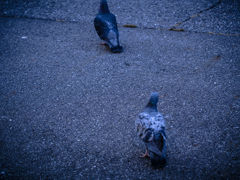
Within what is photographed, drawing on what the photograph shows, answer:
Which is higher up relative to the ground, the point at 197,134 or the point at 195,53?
the point at 195,53

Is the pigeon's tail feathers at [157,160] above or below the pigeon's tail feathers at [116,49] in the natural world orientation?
below

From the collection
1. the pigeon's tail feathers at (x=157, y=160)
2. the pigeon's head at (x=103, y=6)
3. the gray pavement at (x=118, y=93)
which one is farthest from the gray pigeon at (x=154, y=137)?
the pigeon's head at (x=103, y=6)

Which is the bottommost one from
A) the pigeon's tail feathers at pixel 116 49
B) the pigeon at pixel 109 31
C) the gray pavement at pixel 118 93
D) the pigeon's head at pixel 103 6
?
the gray pavement at pixel 118 93

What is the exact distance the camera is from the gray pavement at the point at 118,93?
249 cm

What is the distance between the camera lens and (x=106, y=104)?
342cm

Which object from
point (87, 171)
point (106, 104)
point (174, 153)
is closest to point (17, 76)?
point (106, 104)

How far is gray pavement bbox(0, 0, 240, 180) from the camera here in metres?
2.49

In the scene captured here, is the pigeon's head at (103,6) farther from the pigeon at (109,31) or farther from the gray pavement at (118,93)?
the gray pavement at (118,93)

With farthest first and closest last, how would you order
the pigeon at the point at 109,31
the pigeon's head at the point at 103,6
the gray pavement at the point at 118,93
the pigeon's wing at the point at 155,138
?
the pigeon's head at the point at 103,6 → the pigeon at the point at 109,31 → the gray pavement at the point at 118,93 → the pigeon's wing at the point at 155,138

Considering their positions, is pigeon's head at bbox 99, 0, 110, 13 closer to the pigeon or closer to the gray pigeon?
the pigeon

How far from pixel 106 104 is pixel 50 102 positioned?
1071mm

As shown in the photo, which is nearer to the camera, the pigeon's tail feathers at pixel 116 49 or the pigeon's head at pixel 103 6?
the pigeon's tail feathers at pixel 116 49

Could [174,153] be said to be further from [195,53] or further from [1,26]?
[1,26]

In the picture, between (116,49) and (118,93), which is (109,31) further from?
(118,93)
